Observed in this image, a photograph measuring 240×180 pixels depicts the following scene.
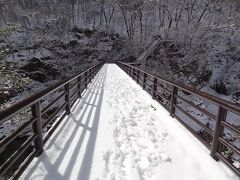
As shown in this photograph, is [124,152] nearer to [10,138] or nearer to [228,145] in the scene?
[228,145]

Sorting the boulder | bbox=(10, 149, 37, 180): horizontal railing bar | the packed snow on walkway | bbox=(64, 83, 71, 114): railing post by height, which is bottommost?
the boulder

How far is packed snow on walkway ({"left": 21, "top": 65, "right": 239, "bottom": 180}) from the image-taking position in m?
4.32

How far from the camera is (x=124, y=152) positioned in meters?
5.16

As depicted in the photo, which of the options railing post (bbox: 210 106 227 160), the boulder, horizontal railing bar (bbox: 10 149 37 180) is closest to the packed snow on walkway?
horizontal railing bar (bbox: 10 149 37 180)

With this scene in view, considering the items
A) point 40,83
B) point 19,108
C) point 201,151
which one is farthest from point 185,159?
point 40,83

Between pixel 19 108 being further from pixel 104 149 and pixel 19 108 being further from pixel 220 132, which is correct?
pixel 220 132

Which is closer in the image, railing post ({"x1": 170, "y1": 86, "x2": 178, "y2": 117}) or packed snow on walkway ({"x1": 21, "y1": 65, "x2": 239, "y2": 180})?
packed snow on walkway ({"x1": 21, "y1": 65, "x2": 239, "y2": 180})

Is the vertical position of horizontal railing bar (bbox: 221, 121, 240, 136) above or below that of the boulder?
A: above

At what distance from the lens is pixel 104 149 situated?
538 centimetres

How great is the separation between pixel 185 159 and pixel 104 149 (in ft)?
5.35

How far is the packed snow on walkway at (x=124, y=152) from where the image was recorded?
170 inches

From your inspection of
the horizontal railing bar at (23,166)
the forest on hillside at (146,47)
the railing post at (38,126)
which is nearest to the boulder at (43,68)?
the forest on hillside at (146,47)

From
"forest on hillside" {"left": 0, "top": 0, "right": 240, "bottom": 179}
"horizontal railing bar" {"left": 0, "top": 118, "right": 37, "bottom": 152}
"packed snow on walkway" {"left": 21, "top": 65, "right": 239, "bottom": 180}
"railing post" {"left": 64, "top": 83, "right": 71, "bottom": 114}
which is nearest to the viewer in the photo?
"horizontal railing bar" {"left": 0, "top": 118, "right": 37, "bottom": 152}

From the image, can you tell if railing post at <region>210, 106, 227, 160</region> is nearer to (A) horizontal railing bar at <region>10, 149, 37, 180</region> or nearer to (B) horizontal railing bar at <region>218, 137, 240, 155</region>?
(B) horizontal railing bar at <region>218, 137, 240, 155</region>
